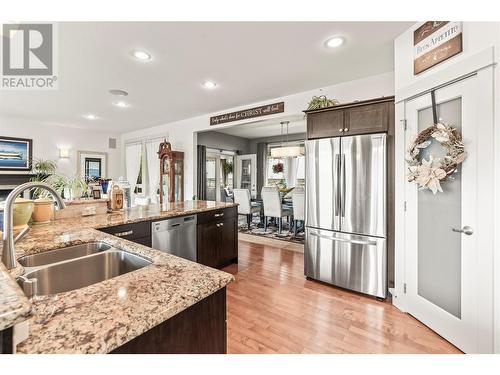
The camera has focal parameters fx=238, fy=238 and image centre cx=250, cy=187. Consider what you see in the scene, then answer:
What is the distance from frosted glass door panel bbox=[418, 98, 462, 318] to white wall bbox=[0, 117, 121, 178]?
711 cm

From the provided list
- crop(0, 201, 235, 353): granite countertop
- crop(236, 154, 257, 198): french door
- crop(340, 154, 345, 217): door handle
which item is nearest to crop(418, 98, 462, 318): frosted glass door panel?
crop(340, 154, 345, 217): door handle

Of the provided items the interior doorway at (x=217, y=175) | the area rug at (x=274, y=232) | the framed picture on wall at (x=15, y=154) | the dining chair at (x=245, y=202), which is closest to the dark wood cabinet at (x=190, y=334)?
the area rug at (x=274, y=232)

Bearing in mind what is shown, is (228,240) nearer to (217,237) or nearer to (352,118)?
(217,237)

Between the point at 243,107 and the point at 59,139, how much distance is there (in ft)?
15.5

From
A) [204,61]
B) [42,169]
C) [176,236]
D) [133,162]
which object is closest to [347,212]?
[176,236]

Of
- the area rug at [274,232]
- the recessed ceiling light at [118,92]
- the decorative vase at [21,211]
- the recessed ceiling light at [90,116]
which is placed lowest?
the area rug at [274,232]

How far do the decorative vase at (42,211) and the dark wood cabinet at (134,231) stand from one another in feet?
1.67

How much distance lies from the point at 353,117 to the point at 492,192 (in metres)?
1.43

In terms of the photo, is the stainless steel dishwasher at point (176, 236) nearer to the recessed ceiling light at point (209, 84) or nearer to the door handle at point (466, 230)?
the recessed ceiling light at point (209, 84)

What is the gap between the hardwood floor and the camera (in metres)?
1.76

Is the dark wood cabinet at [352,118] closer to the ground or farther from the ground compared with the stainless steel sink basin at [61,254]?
farther from the ground

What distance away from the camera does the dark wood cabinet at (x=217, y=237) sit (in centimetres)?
299

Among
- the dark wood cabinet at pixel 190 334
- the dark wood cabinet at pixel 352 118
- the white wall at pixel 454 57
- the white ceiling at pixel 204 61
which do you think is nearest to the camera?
the dark wood cabinet at pixel 190 334

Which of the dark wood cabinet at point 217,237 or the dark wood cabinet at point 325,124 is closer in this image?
the dark wood cabinet at point 325,124
